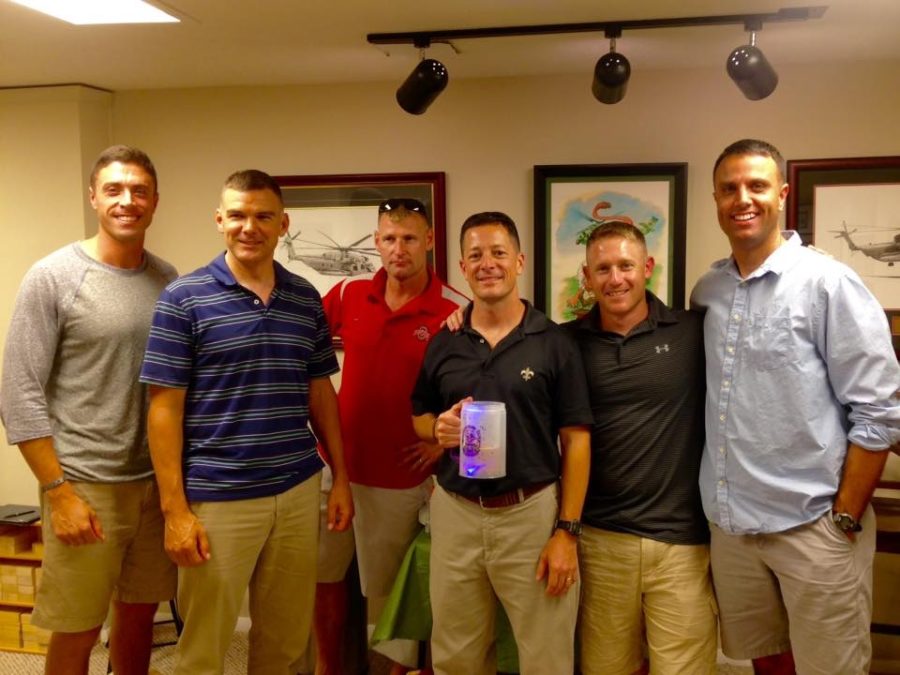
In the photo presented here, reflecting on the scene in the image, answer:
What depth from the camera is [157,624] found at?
312 centimetres

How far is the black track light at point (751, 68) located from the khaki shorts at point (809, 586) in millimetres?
1245

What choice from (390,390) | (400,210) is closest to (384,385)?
(390,390)

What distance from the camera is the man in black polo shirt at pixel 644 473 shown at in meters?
1.90

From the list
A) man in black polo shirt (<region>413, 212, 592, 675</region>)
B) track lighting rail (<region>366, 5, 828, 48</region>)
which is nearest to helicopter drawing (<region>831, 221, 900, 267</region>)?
track lighting rail (<region>366, 5, 828, 48</region>)

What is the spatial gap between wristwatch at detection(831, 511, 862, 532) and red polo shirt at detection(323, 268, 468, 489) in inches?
44.6

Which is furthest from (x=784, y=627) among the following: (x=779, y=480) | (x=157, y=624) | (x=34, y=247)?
(x=34, y=247)

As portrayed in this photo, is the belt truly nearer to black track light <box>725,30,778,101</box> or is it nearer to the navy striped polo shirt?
the navy striped polo shirt

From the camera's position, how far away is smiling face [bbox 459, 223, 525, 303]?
191cm

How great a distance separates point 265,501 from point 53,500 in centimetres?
53

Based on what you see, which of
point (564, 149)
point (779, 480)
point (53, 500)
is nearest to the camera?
point (779, 480)

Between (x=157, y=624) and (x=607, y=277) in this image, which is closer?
(x=607, y=277)

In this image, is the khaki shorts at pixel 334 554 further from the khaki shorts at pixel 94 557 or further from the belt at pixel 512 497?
the belt at pixel 512 497

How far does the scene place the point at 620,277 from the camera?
1906mm

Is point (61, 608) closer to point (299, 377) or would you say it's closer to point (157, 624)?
point (299, 377)
